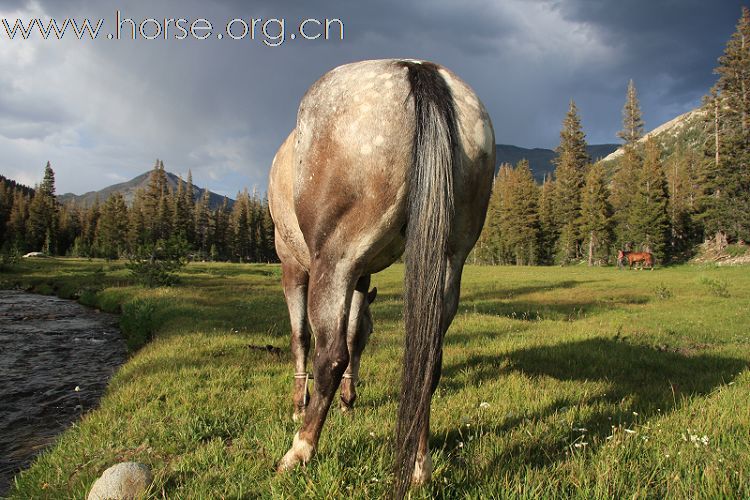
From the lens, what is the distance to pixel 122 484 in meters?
2.81

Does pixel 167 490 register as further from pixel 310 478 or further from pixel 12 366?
pixel 12 366

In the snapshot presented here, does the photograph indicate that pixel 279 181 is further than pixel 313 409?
Yes

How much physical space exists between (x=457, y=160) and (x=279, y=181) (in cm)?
184

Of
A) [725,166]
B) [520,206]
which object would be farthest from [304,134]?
[520,206]

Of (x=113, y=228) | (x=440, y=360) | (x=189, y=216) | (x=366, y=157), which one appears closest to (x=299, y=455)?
(x=440, y=360)

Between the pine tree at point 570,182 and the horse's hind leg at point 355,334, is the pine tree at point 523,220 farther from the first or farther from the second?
the horse's hind leg at point 355,334

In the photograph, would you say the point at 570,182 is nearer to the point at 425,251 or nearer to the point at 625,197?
the point at 625,197

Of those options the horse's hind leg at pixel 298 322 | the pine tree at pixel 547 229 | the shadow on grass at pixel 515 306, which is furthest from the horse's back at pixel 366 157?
the pine tree at pixel 547 229

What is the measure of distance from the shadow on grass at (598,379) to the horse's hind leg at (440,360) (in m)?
0.34

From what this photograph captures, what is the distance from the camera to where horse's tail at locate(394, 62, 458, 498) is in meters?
2.51

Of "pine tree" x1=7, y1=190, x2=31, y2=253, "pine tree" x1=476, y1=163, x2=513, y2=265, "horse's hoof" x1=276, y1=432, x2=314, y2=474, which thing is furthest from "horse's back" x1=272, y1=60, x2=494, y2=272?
"pine tree" x1=7, y1=190, x2=31, y2=253

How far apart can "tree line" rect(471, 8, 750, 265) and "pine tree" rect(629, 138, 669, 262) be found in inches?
4.3

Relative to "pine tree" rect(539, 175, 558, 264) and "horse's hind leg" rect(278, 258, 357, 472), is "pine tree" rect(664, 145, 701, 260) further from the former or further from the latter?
"horse's hind leg" rect(278, 258, 357, 472)

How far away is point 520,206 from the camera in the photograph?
63.8 metres
